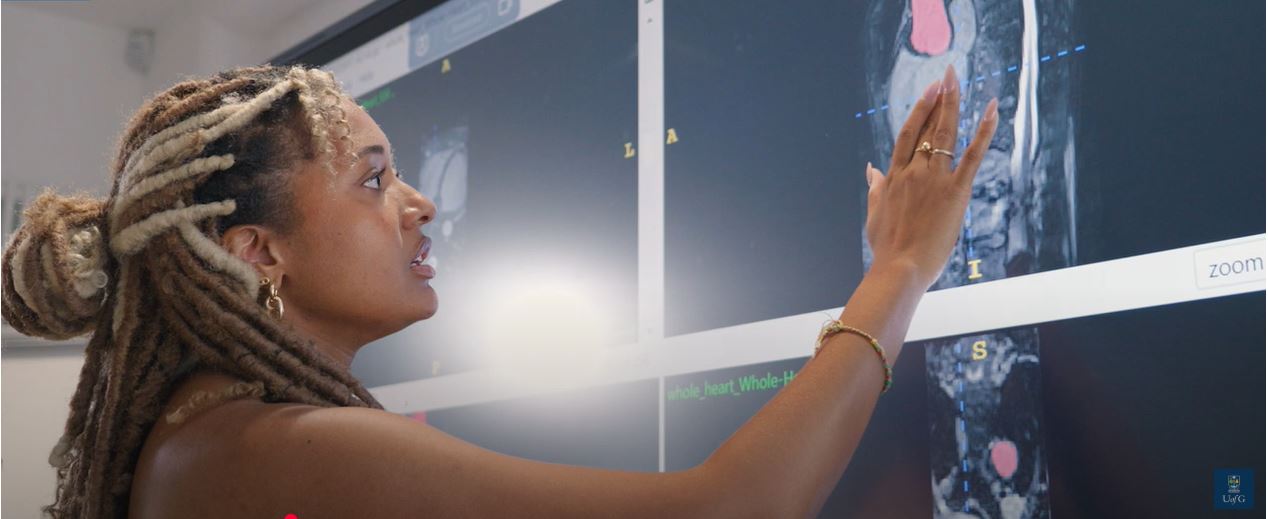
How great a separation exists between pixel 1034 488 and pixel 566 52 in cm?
103

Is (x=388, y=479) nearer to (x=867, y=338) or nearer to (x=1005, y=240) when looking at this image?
(x=867, y=338)

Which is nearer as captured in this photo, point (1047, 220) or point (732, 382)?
point (1047, 220)

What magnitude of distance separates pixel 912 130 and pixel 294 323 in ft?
2.07

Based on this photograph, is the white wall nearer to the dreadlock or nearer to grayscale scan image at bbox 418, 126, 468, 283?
grayscale scan image at bbox 418, 126, 468, 283

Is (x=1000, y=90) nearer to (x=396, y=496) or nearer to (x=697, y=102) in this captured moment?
(x=697, y=102)

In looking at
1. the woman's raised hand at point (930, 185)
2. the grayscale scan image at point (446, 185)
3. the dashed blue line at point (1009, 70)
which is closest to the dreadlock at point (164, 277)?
the woman's raised hand at point (930, 185)

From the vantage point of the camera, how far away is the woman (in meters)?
0.98

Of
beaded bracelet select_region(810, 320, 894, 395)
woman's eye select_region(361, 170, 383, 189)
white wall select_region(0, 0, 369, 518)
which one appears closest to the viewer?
beaded bracelet select_region(810, 320, 894, 395)

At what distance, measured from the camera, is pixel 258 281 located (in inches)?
47.4

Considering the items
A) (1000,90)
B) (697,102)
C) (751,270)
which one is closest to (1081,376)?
(1000,90)

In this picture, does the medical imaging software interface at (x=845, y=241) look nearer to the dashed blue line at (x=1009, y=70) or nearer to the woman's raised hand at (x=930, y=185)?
the dashed blue line at (x=1009, y=70)

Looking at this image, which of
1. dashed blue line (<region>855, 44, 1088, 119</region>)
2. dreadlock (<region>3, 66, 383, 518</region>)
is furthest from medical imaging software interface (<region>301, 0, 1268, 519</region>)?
dreadlock (<region>3, 66, 383, 518</region>)

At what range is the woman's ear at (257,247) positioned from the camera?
4.01 ft

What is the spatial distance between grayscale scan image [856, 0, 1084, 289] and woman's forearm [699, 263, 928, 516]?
0.25 metres
